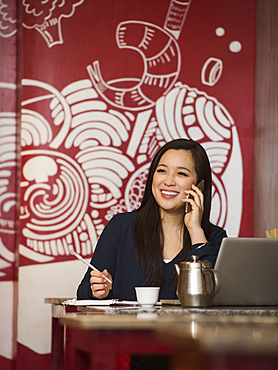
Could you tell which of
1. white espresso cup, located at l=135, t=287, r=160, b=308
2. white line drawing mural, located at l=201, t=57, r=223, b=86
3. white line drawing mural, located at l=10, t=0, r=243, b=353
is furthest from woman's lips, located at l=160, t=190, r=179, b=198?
white line drawing mural, located at l=201, t=57, r=223, b=86

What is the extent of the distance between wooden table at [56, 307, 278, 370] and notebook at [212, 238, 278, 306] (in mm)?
191

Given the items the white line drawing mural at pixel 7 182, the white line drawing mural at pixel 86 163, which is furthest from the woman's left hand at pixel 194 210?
the white line drawing mural at pixel 7 182

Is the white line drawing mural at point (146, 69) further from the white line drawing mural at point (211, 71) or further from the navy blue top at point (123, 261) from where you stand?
the navy blue top at point (123, 261)

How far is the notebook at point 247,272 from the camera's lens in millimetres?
1271

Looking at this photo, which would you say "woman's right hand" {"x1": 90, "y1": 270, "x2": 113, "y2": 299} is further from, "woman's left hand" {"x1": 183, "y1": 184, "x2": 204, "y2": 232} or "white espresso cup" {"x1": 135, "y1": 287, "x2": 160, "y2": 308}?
"woman's left hand" {"x1": 183, "y1": 184, "x2": 204, "y2": 232}

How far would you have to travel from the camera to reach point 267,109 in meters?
2.94

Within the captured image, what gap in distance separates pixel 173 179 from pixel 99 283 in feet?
2.36

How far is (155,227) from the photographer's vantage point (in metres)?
2.03

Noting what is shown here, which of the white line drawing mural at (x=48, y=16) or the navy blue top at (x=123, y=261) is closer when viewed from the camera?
the navy blue top at (x=123, y=261)

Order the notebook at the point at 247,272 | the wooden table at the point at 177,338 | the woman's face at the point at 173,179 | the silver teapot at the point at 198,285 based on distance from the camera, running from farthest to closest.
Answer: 1. the woman's face at the point at 173,179
2. the notebook at the point at 247,272
3. the silver teapot at the point at 198,285
4. the wooden table at the point at 177,338

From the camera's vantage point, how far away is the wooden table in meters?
0.40

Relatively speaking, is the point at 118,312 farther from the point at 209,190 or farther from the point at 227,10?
the point at 227,10

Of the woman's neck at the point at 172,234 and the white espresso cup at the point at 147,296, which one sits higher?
the woman's neck at the point at 172,234

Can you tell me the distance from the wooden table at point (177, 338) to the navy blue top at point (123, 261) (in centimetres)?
63
